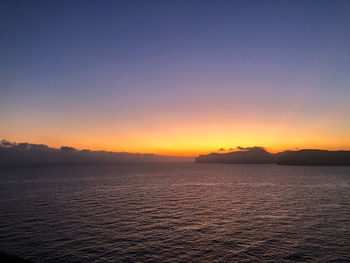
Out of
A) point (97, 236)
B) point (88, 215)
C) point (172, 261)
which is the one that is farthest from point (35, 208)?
point (172, 261)

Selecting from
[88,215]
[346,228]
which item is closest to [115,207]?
[88,215]

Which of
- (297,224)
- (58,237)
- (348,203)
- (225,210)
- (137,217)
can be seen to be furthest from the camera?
(348,203)

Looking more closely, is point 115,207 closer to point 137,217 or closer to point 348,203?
point 137,217

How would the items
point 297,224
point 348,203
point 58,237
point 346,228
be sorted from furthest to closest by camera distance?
point 348,203
point 297,224
point 346,228
point 58,237

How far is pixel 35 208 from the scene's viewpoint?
48.9 meters

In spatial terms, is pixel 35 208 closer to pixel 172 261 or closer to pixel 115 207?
pixel 115 207

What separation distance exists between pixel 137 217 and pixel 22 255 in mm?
19451

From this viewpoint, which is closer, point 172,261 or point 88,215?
point 172,261

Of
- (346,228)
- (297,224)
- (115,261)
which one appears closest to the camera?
(115,261)

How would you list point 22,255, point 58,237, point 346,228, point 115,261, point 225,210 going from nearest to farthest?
point 115,261 → point 22,255 → point 58,237 → point 346,228 → point 225,210

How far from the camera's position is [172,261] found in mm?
23156

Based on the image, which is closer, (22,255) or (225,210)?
(22,255)

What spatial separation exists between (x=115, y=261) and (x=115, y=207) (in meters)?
27.9

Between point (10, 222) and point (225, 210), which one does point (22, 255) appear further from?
point (225, 210)
